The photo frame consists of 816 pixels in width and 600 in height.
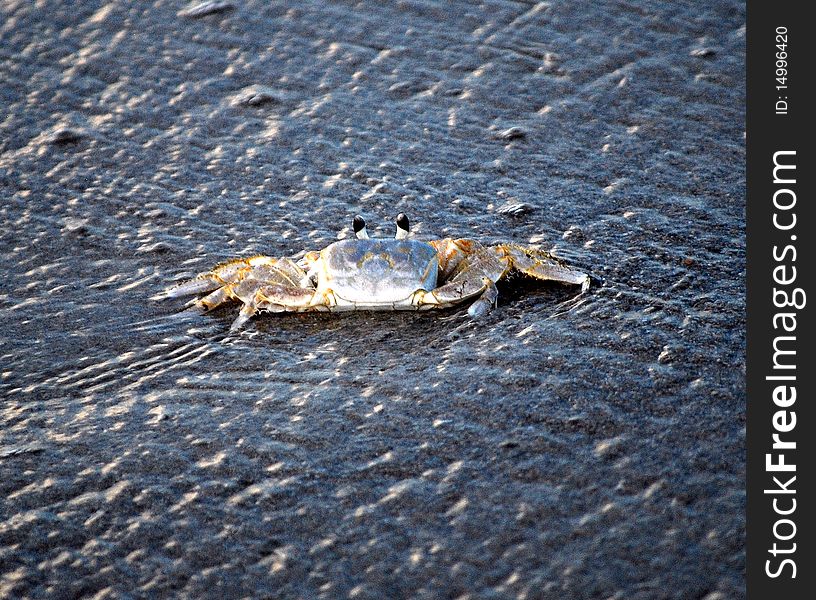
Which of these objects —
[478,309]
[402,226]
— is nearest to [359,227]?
[402,226]

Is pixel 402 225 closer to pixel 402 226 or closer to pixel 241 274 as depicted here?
pixel 402 226

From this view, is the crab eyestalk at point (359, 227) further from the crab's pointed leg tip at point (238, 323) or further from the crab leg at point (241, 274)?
the crab's pointed leg tip at point (238, 323)

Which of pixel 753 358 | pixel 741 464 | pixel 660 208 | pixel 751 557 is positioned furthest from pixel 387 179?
pixel 751 557

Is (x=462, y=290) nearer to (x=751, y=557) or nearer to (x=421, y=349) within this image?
(x=421, y=349)

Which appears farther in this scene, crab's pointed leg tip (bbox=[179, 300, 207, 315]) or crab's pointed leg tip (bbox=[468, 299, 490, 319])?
crab's pointed leg tip (bbox=[179, 300, 207, 315])

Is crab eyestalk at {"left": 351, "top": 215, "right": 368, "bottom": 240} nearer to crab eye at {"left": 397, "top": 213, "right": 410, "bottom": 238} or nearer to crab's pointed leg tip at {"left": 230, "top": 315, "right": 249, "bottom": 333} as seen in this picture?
crab eye at {"left": 397, "top": 213, "right": 410, "bottom": 238}

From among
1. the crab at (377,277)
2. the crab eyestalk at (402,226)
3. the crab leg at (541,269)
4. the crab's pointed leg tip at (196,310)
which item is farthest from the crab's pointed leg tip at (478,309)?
the crab's pointed leg tip at (196,310)

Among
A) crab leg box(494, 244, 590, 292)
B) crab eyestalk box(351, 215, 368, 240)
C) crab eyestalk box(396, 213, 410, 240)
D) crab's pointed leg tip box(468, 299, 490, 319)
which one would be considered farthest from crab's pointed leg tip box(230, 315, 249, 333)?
crab leg box(494, 244, 590, 292)
